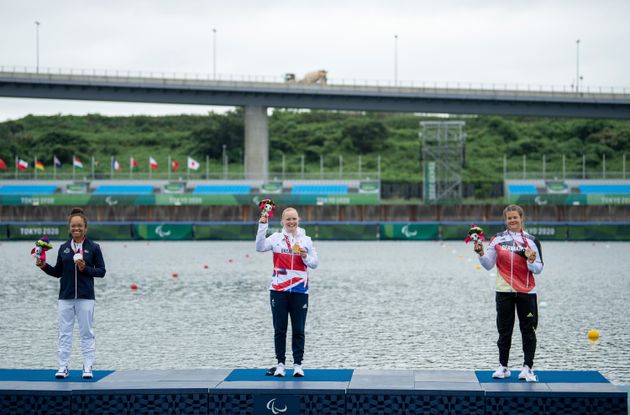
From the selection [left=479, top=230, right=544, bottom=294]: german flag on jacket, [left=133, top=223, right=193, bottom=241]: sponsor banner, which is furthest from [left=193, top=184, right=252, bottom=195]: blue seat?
[left=479, top=230, right=544, bottom=294]: german flag on jacket

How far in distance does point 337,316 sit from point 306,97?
5886cm

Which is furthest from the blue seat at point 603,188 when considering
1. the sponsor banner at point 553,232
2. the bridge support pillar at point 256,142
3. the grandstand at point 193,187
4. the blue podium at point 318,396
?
the blue podium at point 318,396

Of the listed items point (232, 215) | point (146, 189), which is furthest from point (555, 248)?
point (146, 189)

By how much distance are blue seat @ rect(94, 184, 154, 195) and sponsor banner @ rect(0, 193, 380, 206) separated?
1.58m

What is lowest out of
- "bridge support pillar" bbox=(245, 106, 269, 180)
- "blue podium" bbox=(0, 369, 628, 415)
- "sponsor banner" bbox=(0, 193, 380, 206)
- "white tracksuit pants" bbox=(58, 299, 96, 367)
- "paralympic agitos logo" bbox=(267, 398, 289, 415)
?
"paralympic agitos logo" bbox=(267, 398, 289, 415)

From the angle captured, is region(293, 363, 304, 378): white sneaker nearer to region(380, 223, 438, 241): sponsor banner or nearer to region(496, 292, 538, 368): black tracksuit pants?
region(496, 292, 538, 368): black tracksuit pants

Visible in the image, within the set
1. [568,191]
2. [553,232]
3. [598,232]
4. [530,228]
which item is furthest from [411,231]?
[568,191]

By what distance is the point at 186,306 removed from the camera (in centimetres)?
1995

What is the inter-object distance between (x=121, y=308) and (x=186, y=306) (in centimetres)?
135

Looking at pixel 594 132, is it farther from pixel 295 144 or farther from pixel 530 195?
pixel 530 195

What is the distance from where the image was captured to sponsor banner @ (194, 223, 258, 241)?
51125 millimetres

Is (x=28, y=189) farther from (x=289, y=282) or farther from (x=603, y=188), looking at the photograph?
(x=289, y=282)

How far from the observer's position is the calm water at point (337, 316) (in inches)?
523

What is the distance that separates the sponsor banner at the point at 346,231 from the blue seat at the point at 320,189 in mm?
23185
